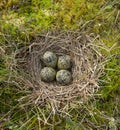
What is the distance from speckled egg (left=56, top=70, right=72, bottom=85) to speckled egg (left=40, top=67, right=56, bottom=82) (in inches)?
1.7

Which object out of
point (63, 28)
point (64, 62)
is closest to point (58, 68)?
point (64, 62)

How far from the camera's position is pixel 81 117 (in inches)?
138

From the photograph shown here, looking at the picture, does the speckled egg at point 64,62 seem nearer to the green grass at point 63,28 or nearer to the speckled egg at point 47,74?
the speckled egg at point 47,74

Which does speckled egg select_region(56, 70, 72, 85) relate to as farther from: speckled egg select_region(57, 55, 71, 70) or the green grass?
the green grass

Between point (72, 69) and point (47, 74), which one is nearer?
point (47, 74)

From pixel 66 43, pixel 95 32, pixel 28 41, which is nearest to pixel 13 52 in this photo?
pixel 28 41

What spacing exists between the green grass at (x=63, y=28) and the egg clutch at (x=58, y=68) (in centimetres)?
21

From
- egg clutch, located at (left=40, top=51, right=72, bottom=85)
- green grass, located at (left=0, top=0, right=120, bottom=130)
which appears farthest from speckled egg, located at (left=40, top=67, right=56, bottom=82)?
green grass, located at (left=0, top=0, right=120, bottom=130)

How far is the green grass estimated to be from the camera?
11.4ft

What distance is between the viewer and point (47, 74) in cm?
372

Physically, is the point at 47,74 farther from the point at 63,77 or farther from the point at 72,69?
the point at 72,69

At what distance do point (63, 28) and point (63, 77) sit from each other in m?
0.41

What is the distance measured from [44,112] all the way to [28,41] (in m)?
0.61

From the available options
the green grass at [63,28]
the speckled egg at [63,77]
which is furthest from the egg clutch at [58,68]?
the green grass at [63,28]
